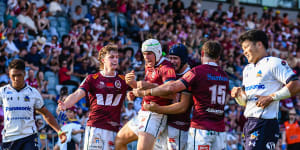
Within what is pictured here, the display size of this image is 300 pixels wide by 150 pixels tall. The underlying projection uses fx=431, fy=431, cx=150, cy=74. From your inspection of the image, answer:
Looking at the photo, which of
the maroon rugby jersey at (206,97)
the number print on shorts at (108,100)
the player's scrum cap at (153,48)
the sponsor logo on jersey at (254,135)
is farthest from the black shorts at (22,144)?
the sponsor logo on jersey at (254,135)

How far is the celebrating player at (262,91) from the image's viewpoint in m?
5.95

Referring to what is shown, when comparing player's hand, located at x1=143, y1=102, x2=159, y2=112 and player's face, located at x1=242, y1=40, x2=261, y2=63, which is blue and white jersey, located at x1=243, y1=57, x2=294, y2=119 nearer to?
player's face, located at x1=242, y1=40, x2=261, y2=63

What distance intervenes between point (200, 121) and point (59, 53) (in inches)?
379

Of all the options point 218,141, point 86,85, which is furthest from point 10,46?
point 218,141

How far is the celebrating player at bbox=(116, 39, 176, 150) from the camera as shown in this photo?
6.86 meters

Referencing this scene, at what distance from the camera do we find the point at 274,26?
25.5 meters

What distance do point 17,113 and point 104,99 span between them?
1.82 m

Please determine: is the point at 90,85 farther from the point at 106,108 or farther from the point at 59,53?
the point at 59,53

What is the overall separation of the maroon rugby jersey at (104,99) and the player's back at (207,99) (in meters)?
1.49

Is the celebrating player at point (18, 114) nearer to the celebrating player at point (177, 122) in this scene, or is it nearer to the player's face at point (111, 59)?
the player's face at point (111, 59)

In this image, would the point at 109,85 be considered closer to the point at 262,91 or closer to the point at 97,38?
the point at 262,91

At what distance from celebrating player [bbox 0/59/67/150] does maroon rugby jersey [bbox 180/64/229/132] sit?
114 inches

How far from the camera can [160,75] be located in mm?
7031

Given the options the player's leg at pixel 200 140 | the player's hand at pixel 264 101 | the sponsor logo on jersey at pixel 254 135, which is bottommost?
the player's leg at pixel 200 140
